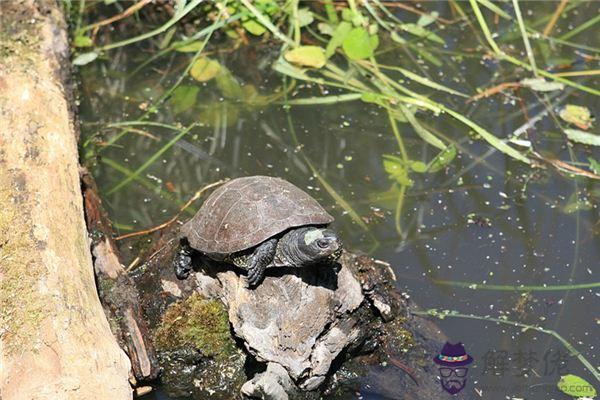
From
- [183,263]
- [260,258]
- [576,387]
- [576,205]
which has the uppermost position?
[260,258]

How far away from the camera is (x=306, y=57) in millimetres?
6289

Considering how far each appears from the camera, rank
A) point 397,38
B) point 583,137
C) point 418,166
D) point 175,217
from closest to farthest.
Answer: point 175,217 → point 418,166 → point 583,137 → point 397,38

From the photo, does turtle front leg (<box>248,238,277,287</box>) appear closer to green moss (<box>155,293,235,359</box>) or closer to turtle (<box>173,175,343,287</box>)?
turtle (<box>173,175,343,287</box>)

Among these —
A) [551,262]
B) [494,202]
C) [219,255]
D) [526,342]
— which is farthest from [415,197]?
[219,255]

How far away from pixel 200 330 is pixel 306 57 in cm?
271

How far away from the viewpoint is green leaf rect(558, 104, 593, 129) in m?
5.99

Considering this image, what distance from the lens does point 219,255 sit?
4133mm

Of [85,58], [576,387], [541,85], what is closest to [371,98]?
[541,85]

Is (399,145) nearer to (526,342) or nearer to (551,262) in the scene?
(551,262)

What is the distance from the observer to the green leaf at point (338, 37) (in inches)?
250

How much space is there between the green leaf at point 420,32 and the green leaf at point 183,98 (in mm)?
1775

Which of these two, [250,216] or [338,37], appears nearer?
[250,216]

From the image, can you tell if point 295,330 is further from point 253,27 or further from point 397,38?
point 397,38

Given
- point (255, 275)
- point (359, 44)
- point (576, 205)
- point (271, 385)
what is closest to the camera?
point (271, 385)
